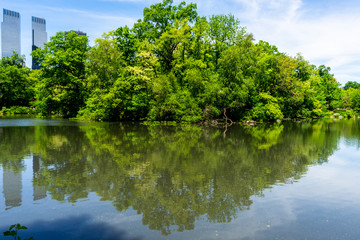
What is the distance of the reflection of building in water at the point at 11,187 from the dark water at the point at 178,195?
0.08ft

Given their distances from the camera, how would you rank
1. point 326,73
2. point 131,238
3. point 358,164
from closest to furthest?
point 131,238 → point 358,164 → point 326,73

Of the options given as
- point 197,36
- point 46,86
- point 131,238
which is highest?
point 197,36

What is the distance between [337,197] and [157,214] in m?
5.43

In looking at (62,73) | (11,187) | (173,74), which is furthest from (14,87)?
(11,187)

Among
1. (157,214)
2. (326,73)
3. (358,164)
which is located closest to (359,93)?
(326,73)

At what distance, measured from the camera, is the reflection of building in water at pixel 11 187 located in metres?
6.94

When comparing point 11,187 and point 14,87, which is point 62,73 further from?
point 11,187

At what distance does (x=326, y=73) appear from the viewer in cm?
7269

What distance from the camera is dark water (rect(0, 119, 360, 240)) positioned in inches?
220

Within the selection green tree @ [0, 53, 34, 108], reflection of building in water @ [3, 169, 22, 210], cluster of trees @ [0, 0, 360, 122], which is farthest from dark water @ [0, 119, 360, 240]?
green tree @ [0, 53, 34, 108]

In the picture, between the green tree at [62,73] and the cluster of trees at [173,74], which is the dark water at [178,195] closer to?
the cluster of trees at [173,74]

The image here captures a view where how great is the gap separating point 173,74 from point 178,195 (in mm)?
29521

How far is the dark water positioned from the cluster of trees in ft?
71.9

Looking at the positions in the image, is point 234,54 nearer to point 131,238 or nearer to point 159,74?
point 159,74
